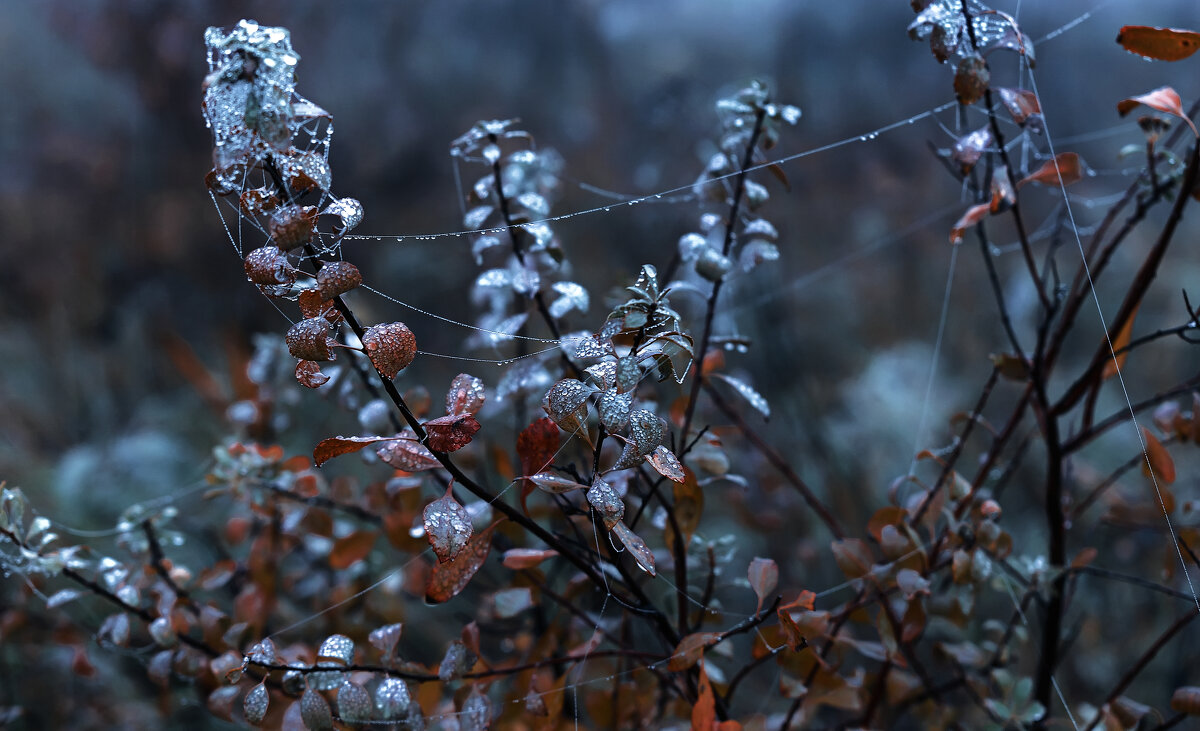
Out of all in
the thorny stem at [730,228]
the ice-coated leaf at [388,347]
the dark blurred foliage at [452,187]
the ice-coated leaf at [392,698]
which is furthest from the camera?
the dark blurred foliage at [452,187]

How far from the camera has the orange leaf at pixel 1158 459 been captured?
55 centimetres

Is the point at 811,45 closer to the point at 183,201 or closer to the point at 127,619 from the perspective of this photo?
the point at 183,201

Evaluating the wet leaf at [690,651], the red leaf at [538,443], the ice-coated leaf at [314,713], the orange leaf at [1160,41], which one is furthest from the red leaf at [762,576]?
the orange leaf at [1160,41]

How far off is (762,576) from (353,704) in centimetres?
24

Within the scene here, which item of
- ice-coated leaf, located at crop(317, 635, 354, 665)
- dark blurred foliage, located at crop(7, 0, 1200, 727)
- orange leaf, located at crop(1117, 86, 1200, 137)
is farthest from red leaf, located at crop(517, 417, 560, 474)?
dark blurred foliage, located at crop(7, 0, 1200, 727)

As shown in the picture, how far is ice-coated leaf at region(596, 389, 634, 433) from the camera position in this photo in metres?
0.35

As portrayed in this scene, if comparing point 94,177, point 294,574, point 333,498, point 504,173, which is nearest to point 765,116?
point 504,173

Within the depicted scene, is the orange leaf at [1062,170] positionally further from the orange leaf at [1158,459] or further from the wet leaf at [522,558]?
the wet leaf at [522,558]

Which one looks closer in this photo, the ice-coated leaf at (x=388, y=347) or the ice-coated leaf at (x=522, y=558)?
the ice-coated leaf at (x=388, y=347)

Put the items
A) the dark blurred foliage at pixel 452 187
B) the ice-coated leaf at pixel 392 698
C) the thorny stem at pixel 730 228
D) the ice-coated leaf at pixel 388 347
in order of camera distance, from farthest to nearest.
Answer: the dark blurred foliage at pixel 452 187 → the thorny stem at pixel 730 228 → the ice-coated leaf at pixel 392 698 → the ice-coated leaf at pixel 388 347

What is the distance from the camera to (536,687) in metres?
0.52

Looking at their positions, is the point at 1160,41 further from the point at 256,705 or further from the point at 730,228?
the point at 256,705

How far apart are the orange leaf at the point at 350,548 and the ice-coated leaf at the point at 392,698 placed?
0.66ft

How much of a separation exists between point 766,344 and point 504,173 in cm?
61
